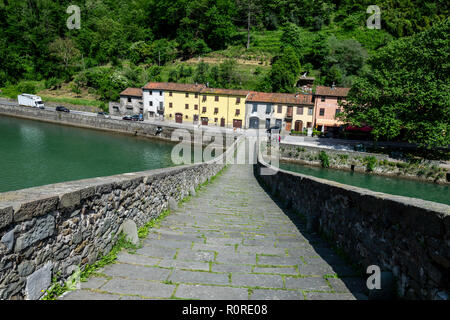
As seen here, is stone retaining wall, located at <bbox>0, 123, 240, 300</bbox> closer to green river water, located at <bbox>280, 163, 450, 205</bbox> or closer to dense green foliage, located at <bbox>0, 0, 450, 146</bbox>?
green river water, located at <bbox>280, 163, 450, 205</bbox>

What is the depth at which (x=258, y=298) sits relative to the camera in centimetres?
279

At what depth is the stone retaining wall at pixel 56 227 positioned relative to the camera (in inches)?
85.0

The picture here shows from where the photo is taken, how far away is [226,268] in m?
3.47

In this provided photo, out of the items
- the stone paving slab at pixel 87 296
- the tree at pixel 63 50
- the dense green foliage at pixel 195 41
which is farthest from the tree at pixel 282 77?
the tree at pixel 63 50

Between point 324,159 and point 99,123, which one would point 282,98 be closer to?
point 324,159

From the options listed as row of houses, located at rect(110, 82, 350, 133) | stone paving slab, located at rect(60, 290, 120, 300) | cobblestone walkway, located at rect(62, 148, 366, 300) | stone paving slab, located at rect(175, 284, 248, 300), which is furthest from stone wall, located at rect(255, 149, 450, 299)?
row of houses, located at rect(110, 82, 350, 133)

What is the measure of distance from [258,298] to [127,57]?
86.8m

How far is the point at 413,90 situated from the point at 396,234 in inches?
1176

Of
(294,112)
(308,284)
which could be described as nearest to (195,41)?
(294,112)

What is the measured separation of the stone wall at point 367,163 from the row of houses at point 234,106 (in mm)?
9957

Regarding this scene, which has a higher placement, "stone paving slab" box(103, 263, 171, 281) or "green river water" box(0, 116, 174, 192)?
"stone paving slab" box(103, 263, 171, 281)

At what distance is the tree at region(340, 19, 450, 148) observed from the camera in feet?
82.2

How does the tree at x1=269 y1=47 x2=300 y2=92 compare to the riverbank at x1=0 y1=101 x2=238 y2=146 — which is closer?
the riverbank at x1=0 y1=101 x2=238 y2=146

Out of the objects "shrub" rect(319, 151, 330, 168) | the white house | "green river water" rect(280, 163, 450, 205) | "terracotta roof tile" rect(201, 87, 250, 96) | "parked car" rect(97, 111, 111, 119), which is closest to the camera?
"green river water" rect(280, 163, 450, 205)
